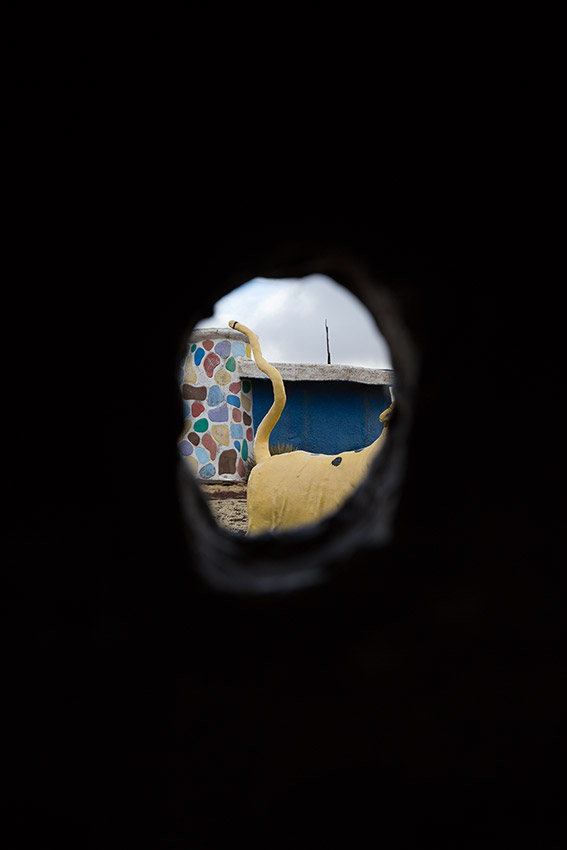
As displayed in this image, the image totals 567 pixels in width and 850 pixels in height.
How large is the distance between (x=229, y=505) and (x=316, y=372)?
8.25 feet

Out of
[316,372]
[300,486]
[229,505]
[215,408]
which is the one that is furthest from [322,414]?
[300,486]

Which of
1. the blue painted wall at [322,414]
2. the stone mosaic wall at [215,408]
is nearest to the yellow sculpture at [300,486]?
the stone mosaic wall at [215,408]

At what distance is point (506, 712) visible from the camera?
58 centimetres

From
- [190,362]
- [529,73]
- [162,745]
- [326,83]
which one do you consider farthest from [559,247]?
[190,362]

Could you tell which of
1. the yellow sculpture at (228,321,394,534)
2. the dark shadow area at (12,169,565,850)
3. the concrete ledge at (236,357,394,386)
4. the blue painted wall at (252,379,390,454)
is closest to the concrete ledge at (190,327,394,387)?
the concrete ledge at (236,357,394,386)

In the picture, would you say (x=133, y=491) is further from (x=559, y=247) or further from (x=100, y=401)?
(x=559, y=247)

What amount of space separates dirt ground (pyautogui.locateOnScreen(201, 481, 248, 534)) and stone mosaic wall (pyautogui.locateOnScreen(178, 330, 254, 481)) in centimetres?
30

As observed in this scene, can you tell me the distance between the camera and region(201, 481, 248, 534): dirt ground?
4.74 m

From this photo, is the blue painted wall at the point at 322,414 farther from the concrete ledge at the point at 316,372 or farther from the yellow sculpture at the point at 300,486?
A: the yellow sculpture at the point at 300,486

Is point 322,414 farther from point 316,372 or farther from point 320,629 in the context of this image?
point 320,629

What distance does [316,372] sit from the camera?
7.36 m

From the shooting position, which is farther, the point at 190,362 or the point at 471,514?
the point at 190,362

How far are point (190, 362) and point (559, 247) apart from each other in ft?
22.6

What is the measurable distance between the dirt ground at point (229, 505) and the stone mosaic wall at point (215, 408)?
305mm
